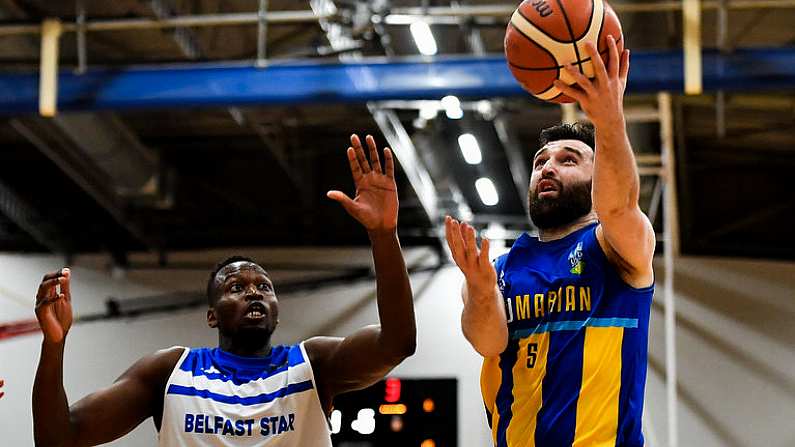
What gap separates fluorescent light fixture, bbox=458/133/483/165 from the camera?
11.6 m

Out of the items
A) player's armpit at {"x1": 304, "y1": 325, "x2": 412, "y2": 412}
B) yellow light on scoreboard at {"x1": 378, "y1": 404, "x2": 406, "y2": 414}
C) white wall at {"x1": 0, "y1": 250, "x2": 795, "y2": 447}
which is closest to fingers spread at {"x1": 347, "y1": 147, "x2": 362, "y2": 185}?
player's armpit at {"x1": 304, "y1": 325, "x2": 412, "y2": 412}

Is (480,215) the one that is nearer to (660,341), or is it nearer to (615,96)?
(660,341)

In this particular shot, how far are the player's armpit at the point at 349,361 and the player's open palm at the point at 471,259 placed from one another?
0.92 m

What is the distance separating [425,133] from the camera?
1159 cm

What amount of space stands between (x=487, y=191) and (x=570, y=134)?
28.8 feet

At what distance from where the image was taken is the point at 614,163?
3734 mm

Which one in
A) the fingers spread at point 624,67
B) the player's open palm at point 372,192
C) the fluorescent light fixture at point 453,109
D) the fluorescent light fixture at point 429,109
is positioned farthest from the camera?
the fluorescent light fixture at point 429,109

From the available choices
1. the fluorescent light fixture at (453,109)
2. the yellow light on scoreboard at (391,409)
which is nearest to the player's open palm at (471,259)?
the fluorescent light fixture at (453,109)

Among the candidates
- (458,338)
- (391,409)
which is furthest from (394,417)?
(458,338)

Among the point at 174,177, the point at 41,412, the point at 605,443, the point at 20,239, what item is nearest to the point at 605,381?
the point at 605,443

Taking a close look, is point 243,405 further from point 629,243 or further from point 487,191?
point 487,191

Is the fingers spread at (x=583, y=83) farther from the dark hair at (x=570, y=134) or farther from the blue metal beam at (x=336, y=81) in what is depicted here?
the blue metal beam at (x=336, y=81)

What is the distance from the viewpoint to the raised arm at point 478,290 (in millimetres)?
4027

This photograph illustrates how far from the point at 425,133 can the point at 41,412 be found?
284 inches
